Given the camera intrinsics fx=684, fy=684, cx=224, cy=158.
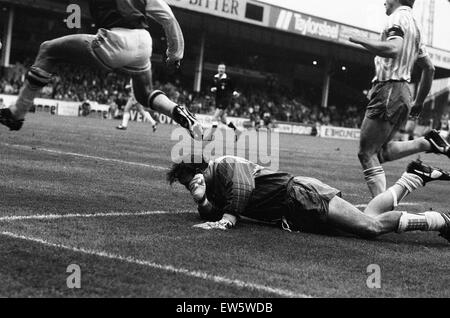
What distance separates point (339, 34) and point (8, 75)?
979 inches

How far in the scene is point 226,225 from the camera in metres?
5.77

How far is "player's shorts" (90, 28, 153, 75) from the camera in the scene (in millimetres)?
6605

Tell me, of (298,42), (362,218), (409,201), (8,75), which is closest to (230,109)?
(298,42)

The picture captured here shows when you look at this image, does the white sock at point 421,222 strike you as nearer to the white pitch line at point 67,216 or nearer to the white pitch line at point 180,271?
the white pitch line at point 67,216

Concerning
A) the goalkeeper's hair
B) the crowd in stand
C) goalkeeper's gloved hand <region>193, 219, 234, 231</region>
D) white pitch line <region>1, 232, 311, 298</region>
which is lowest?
white pitch line <region>1, 232, 311, 298</region>

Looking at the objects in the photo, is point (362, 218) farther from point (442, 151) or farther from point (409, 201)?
point (409, 201)

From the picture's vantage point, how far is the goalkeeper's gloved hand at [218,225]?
5.73 m

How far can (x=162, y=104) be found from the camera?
6.79 m

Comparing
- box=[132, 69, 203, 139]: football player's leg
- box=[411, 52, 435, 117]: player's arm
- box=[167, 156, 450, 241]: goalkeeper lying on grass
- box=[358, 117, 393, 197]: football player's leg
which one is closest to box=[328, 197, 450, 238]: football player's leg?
box=[167, 156, 450, 241]: goalkeeper lying on grass

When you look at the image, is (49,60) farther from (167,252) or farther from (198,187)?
(167,252)

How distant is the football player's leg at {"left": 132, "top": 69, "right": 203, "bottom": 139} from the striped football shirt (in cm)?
226

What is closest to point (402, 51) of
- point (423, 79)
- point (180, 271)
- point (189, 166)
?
point (423, 79)

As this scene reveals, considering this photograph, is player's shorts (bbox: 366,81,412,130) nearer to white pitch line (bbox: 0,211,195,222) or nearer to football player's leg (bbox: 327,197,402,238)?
football player's leg (bbox: 327,197,402,238)
